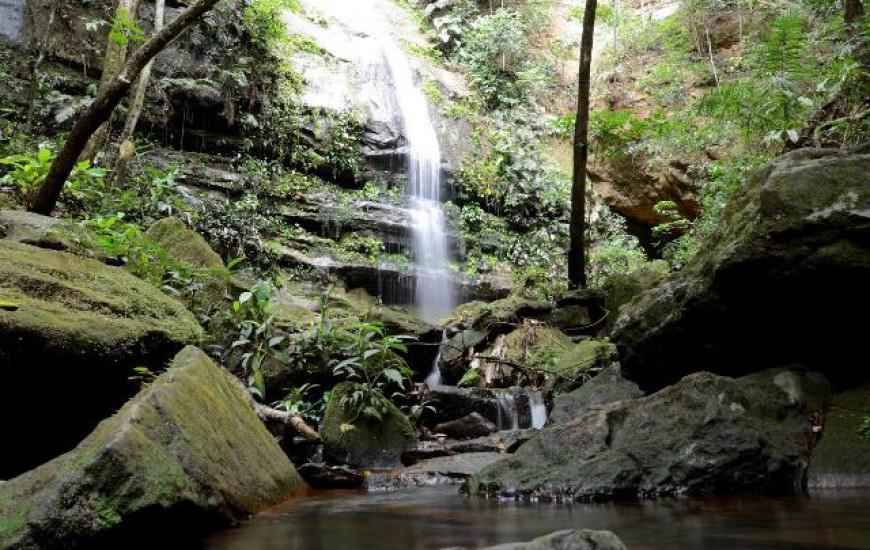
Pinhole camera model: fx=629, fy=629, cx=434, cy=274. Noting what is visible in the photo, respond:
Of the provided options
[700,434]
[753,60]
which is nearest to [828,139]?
[753,60]

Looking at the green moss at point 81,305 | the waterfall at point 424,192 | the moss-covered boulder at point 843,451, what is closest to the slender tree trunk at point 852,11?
the moss-covered boulder at point 843,451

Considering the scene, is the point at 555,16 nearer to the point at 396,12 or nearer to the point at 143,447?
the point at 396,12

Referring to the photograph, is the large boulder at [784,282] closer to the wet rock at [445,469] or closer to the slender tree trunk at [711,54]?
the wet rock at [445,469]

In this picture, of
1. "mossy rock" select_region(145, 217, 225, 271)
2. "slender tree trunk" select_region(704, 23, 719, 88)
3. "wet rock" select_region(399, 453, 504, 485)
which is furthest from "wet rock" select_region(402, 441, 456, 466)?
"slender tree trunk" select_region(704, 23, 719, 88)

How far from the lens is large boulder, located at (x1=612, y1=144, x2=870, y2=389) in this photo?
4340 mm

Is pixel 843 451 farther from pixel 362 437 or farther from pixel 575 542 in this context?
pixel 362 437

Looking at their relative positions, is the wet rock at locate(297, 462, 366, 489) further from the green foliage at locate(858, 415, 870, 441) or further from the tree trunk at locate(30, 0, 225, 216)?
the tree trunk at locate(30, 0, 225, 216)

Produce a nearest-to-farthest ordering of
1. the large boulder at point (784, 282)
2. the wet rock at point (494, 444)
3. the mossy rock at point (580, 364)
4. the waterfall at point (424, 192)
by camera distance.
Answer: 1. the large boulder at point (784, 282)
2. the wet rock at point (494, 444)
3. the mossy rock at point (580, 364)
4. the waterfall at point (424, 192)

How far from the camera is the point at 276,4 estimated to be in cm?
1633

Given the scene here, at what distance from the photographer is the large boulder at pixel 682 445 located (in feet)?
12.8

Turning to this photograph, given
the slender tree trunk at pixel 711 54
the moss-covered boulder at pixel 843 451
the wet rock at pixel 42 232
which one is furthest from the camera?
the slender tree trunk at pixel 711 54

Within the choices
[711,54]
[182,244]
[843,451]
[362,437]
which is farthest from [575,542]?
[711,54]

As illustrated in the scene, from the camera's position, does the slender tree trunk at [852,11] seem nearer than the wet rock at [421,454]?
No

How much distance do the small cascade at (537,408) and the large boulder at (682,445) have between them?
2696mm
